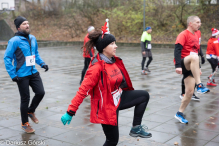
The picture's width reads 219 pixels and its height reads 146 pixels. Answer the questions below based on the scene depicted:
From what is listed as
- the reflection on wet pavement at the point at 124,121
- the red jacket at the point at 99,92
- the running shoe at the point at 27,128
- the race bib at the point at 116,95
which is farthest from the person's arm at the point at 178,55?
the running shoe at the point at 27,128

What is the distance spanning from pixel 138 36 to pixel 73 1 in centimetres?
1370

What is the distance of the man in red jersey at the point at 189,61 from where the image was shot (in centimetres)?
531

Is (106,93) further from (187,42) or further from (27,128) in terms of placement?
(187,42)

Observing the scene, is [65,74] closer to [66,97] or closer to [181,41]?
[66,97]

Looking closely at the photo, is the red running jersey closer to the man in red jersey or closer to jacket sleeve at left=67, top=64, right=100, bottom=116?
the man in red jersey

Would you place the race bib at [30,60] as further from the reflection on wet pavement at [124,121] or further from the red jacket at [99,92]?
the red jacket at [99,92]

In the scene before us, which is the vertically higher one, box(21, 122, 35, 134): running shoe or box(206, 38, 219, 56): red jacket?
box(206, 38, 219, 56): red jacket

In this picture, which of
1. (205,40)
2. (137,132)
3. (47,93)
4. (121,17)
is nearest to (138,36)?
(121,17)

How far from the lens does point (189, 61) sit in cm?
543

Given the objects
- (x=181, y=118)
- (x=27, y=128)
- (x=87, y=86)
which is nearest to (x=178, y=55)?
(x=181, y=118)

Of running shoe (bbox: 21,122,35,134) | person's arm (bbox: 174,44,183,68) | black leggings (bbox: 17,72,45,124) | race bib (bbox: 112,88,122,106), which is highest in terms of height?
person's arm (bbox: 174,44,183,68)

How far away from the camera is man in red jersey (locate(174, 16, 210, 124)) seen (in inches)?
209

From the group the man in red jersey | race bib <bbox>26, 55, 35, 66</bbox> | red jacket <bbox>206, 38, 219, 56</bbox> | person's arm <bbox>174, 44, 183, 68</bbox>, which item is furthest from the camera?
red jacket <bbox>206, 38, 219, 56</bbox>

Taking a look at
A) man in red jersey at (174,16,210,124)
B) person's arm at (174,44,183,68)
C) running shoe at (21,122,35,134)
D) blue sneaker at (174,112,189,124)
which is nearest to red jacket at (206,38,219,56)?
man in red jersey at (174,16,210,124)
